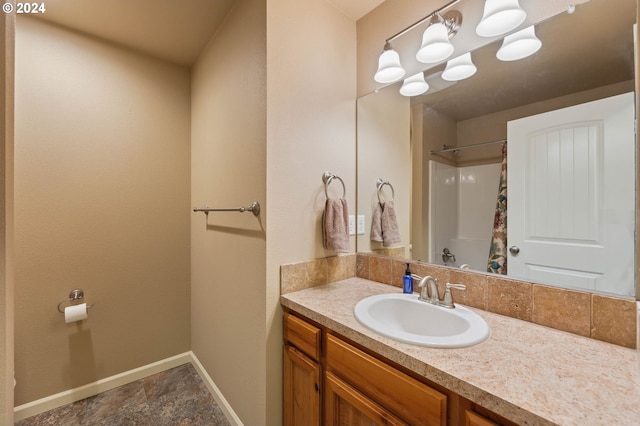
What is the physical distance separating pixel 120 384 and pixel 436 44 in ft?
9.46

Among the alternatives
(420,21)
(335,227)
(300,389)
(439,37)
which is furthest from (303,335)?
(420,21)

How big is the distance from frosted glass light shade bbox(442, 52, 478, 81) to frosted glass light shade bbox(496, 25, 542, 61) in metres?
0.11

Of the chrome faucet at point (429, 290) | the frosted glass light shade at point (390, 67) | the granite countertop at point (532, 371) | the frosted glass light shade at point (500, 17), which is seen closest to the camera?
the granite countertop at point (532, 371)

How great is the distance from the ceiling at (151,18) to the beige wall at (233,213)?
0.34 ft

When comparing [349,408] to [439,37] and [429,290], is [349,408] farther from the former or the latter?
[439,37]

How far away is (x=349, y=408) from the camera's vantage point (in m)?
0.96

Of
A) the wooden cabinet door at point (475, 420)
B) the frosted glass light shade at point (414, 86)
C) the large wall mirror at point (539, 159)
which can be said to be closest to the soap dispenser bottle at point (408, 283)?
the large wall mirror at point (539, 159)

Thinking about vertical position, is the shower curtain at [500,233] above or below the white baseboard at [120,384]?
above

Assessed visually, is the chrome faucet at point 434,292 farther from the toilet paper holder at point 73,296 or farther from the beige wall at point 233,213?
the toilet paper holder at point 73,296

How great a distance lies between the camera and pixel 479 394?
61cm

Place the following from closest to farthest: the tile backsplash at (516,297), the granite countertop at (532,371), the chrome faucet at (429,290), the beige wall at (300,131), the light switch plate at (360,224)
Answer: the granite countertop at (532,371) < the tile backsplash at (516,297) < the chrome faucet at (429,290) < the beige wall at (300,131) < the light switch plate at (360,224)

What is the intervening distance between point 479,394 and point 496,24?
1.30 m

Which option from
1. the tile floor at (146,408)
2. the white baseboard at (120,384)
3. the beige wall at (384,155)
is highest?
the beige wall at (384,155)

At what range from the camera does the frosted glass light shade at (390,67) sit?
1.40 metres
